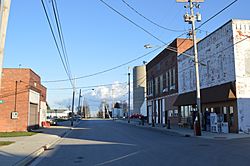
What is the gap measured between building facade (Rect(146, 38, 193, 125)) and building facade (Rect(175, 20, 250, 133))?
343 inches

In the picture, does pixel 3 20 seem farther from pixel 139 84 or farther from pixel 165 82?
pixel 139 84

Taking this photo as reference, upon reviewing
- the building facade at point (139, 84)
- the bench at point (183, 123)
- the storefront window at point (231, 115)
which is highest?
the building facade at point (139, 84)

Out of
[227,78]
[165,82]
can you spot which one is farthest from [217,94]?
[165,82]

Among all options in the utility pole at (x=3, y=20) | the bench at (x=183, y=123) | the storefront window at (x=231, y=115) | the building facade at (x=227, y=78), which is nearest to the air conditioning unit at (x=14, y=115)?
the building facade at (x=227, y=78)

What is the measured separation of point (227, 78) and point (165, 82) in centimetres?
2310

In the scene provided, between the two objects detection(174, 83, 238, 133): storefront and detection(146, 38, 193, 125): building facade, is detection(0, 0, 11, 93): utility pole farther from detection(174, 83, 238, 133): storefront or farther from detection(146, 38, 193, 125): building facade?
detection(146, 38, 193, 125): building facade

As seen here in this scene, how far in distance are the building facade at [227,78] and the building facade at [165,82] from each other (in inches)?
343

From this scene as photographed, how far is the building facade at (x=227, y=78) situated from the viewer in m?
26.5

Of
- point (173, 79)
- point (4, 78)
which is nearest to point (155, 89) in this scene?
point (173, 79)

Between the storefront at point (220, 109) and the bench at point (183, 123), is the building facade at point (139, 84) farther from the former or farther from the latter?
the storefront at point (220, 109)

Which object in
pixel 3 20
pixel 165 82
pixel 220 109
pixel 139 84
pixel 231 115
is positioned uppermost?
pixel 139 84

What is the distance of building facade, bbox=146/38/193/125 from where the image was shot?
147ft

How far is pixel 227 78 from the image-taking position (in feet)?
91.9

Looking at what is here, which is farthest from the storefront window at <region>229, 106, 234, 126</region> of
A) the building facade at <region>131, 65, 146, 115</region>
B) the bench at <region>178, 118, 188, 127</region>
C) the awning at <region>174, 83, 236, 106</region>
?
the building facade at <region>131, 65, 146, 115</region>
